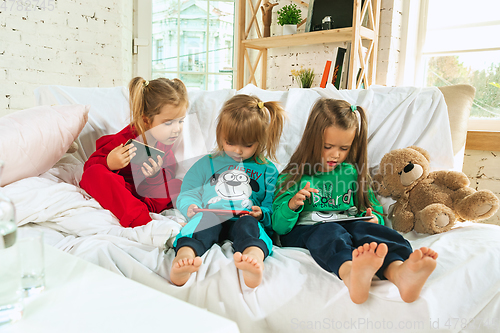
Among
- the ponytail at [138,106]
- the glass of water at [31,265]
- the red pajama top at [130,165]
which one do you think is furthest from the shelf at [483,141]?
the glass of water at [31,265]

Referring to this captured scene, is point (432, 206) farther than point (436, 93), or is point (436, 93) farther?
point (436, 93)

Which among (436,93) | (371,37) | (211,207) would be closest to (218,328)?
(211,207)

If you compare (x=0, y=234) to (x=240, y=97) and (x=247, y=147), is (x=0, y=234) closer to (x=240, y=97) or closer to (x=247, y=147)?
(x=247, y=147)

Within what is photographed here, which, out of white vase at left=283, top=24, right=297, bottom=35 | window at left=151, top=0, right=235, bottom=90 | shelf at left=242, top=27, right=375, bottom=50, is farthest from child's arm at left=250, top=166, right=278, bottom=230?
window at left=151, top=0, right=235, bottom=90

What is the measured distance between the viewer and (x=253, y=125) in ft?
3.64

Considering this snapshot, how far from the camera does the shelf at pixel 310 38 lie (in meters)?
2.07

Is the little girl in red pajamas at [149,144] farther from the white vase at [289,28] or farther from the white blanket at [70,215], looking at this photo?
the white vase at [289,28]

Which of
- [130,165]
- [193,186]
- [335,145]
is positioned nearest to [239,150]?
[193,186]

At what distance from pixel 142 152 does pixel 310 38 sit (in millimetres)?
1573

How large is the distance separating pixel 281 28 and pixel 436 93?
61.9 inches

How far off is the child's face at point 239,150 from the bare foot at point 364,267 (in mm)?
547

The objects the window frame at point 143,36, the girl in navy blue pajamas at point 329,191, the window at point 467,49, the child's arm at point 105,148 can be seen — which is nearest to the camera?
the girl in navy blue pajamas at point 329,191

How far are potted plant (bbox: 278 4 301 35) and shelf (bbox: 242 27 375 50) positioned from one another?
2.8 inches

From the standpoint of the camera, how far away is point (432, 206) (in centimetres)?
95
